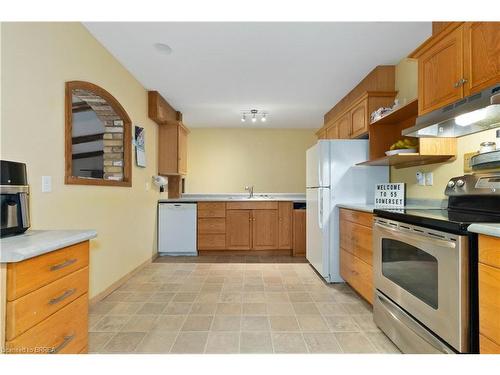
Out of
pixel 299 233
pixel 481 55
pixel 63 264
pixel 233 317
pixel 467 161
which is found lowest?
pixel 233 317

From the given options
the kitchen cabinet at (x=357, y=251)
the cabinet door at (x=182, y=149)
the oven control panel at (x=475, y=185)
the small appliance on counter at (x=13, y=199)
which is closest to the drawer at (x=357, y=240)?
the kitchen cabinet at (x=357, y=251)

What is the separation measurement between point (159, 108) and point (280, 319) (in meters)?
3.02

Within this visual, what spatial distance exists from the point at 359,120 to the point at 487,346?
7.73 ft

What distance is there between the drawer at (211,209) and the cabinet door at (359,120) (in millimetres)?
2198

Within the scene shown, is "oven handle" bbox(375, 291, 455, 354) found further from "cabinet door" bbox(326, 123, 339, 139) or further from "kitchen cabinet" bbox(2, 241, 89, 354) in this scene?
"cabinet door" bbox(326, 123, 339, 139)

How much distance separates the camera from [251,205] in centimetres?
404

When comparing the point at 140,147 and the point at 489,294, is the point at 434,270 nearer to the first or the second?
the point at 489,294

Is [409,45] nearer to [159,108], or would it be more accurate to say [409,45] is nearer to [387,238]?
[387,238]

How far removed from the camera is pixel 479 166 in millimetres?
1639

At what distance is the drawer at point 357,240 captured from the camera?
6.86 ft

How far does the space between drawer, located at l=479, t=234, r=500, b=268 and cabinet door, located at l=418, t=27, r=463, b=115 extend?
932 mm

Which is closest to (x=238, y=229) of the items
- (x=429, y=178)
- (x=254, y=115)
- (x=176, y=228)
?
(x=176, y=228)

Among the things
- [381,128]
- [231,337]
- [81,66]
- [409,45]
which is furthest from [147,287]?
[409,45]

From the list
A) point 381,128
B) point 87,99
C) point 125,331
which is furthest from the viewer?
point 381,128
